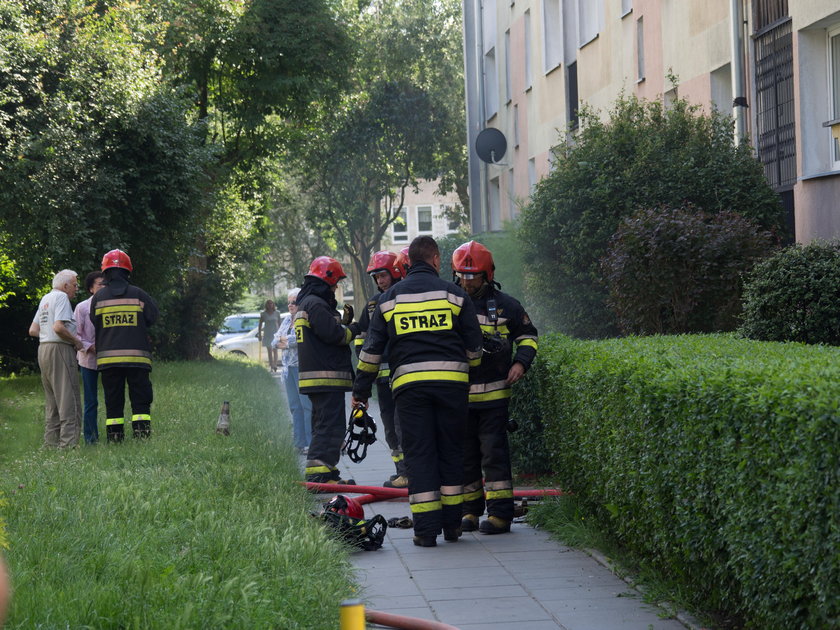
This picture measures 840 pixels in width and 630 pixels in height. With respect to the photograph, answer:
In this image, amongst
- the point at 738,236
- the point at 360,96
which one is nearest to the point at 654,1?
the point at 738,236

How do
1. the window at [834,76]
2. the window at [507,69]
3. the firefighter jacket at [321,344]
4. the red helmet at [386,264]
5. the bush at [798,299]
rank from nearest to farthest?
1. the bush at [798,299]
2. the firefighter jacket at [321,344]
3. the red helmet at [386,264]
4. the window at [834,76]
5. the window at [507,69]

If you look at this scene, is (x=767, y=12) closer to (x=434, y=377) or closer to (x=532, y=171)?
(x=434, y=377)

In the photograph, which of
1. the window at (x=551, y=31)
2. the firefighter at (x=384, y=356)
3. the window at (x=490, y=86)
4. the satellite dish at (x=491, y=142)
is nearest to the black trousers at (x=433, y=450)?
the firefighter at (x=384, y=356)

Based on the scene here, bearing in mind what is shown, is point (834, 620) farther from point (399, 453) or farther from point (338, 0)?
point (338, 0)

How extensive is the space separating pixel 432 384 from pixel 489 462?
0.74m

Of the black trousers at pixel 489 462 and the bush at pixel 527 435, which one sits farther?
the bush at pixel 527 435

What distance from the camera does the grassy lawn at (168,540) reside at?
486cm

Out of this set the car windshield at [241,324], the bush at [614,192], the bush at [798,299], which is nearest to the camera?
the bush at [798,299]

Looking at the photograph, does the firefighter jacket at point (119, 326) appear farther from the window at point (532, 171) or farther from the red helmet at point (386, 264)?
the window at point (532, 171)

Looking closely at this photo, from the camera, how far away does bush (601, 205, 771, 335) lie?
1074cm

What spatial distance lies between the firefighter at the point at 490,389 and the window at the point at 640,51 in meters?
12.3

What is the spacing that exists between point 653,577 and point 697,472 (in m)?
1.33

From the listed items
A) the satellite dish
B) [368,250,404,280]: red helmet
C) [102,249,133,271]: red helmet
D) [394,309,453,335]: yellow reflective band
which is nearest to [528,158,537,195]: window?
the satellite dish

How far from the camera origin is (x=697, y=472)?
4.95m
